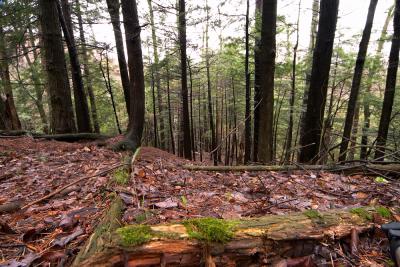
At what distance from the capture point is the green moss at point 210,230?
1.40 meters

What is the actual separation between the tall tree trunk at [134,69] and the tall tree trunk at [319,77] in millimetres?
4175

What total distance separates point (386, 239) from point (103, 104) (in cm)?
1791

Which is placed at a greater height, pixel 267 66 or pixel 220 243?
pixel 267 66

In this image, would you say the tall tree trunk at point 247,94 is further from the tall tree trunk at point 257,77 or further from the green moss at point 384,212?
the green moss at point 384,212

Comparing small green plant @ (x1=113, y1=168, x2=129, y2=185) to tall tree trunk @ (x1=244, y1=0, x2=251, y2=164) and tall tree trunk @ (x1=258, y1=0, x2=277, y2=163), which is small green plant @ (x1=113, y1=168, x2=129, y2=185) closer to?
tall tree trunk @ (x1=258, y1=0, x2=277, y2=163)

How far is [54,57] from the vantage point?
19.5ft

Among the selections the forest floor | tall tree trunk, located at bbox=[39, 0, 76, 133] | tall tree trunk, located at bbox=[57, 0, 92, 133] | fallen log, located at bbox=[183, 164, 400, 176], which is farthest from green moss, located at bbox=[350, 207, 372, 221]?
tall tree trunk, located at bbox=[57, 0, 92, 133]

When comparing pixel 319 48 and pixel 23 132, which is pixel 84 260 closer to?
pixel 319 48

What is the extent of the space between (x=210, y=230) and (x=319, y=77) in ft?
17.3

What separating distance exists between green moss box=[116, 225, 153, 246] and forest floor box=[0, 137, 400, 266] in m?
0.38

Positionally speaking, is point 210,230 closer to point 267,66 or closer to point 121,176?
point 121,176

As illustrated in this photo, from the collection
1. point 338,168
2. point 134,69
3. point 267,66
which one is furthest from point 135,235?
point 134,69

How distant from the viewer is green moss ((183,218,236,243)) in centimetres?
140

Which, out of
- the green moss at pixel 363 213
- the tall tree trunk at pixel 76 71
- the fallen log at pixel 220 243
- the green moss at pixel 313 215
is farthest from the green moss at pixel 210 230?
the tall tree trunk at pixel 76 71
